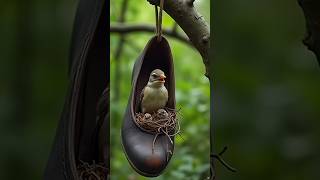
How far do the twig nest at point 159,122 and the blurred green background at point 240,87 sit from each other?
36mm

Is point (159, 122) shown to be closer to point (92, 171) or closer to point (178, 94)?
point (178, 94)

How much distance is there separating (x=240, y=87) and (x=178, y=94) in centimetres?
17

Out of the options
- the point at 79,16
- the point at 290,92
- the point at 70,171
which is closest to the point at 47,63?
the point at 79,16

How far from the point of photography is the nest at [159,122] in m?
1.33

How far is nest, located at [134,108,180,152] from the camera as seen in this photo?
4.35 ft

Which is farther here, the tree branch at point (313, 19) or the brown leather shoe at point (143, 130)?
the brown leather shoe at point (143, 130)

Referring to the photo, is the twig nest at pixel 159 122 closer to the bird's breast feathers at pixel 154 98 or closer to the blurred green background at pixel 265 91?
the bird's breast feathers at pixel 154 98

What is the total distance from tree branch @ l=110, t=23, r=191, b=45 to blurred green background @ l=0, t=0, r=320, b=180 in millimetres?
13

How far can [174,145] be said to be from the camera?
1344 millimetres

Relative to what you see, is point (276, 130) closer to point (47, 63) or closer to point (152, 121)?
point (152, 121)

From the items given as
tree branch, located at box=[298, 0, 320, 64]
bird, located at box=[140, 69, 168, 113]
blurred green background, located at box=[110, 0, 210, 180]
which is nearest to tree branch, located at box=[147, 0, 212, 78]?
blurred green background, located at box=[110, 0, 210, 180]

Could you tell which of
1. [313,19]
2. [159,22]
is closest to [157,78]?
[159,22]

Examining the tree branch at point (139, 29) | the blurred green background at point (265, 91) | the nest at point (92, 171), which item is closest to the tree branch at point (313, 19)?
the blurred green background at point (265, 91)

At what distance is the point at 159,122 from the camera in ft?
4.35
